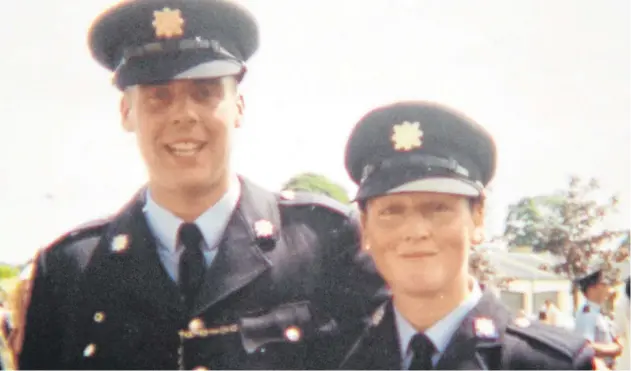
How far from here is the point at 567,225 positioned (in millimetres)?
1582

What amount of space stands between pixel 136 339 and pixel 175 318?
11 cm

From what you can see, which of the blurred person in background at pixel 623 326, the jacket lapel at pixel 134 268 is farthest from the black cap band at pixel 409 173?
the blurred person in background at pixel 623 326

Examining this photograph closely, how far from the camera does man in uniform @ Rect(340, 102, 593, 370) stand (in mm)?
1297

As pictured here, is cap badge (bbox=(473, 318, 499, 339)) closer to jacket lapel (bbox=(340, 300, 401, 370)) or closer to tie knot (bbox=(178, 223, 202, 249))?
jacket lapel (bbox=(340, 300, 401, 370))

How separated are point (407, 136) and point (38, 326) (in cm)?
96

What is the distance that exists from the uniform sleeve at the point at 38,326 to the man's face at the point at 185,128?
41cm

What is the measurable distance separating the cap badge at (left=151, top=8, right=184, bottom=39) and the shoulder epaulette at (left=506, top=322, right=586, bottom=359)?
950mm

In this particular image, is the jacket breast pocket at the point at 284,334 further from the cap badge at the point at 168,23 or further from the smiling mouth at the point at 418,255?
the cap badge at the point at 168,23

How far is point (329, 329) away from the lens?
146cm

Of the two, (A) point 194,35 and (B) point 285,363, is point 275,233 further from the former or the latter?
(A) point 194,35

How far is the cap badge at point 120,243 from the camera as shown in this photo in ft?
4.80

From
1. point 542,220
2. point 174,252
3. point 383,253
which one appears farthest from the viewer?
point 542,220

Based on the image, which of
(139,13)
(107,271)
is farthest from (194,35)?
(107,271)

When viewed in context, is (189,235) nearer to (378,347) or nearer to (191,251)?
(191,251)
